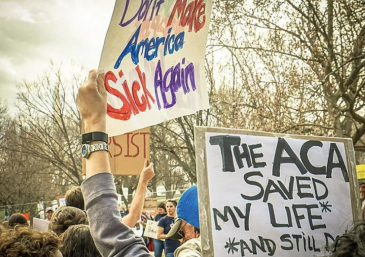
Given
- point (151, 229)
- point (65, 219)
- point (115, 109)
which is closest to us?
point (115, 109)

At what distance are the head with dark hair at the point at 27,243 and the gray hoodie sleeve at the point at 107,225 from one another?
0.59 metres

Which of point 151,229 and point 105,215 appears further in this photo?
point 151,229

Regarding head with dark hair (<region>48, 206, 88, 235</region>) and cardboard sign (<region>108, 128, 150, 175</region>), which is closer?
head with dark hair (<region>48, 206, 88, 235</region>)

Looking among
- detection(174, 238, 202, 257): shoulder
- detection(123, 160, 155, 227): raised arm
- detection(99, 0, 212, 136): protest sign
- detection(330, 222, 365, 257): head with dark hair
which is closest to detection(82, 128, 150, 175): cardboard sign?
detection(123, 160, 155, 227): raised arm

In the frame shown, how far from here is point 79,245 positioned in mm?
2445

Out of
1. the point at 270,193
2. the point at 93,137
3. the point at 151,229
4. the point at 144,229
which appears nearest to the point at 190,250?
the point at 270,193

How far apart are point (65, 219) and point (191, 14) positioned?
1.56 meters

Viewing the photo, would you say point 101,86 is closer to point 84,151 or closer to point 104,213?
point 84,151

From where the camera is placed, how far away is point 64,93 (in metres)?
26.5

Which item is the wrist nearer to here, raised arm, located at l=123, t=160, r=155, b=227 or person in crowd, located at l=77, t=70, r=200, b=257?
person in crowd, located at l=77, t=70, r=200, b=257

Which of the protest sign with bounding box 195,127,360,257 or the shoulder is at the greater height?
the protest sign with bounding box 195,127,360,257

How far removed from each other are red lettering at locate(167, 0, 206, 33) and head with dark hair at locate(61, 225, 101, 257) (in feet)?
4.21

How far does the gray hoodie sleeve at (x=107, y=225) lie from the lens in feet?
4.35

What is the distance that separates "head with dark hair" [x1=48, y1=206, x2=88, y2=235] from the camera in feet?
9.66
